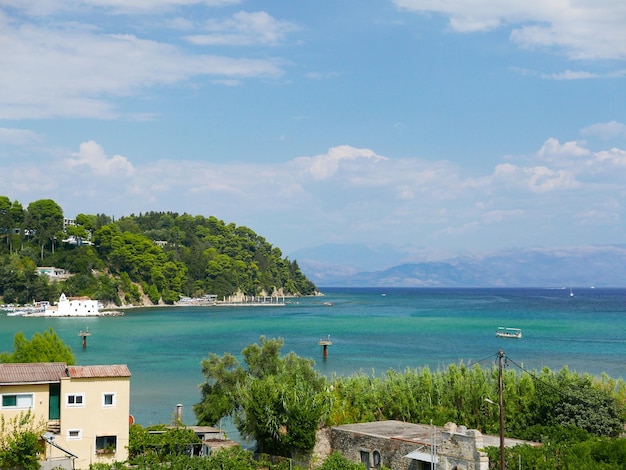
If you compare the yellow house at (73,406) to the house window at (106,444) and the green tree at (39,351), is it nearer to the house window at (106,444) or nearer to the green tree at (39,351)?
the house window at (106,444)

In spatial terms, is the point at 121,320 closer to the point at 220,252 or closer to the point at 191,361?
the point at 191,361

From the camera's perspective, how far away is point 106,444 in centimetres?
2186

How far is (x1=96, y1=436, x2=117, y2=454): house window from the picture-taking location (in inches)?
856

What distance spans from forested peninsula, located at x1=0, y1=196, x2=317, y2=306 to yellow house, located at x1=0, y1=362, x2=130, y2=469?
110684 mm

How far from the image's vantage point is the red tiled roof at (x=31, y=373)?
2128 centimetres

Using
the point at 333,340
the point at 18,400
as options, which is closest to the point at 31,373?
the point at 18,400

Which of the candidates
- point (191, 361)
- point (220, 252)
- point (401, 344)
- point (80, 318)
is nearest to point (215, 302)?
point (220, 252)

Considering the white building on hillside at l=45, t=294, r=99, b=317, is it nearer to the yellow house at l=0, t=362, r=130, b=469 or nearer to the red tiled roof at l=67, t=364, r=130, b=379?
the red tiled roof at l=67, t=364, r=130, b=379

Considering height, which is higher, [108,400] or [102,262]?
[102,262]

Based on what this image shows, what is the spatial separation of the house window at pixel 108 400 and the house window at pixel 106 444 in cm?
88

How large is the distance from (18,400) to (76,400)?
1.51 metres

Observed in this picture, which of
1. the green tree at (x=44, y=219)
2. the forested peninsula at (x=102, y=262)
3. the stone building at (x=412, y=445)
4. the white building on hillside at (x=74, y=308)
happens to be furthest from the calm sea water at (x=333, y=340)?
the green tree at (x=44, y=219)

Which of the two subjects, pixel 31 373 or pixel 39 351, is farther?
pixel 39 351

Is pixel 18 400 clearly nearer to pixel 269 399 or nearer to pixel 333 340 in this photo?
pixel 269 399
